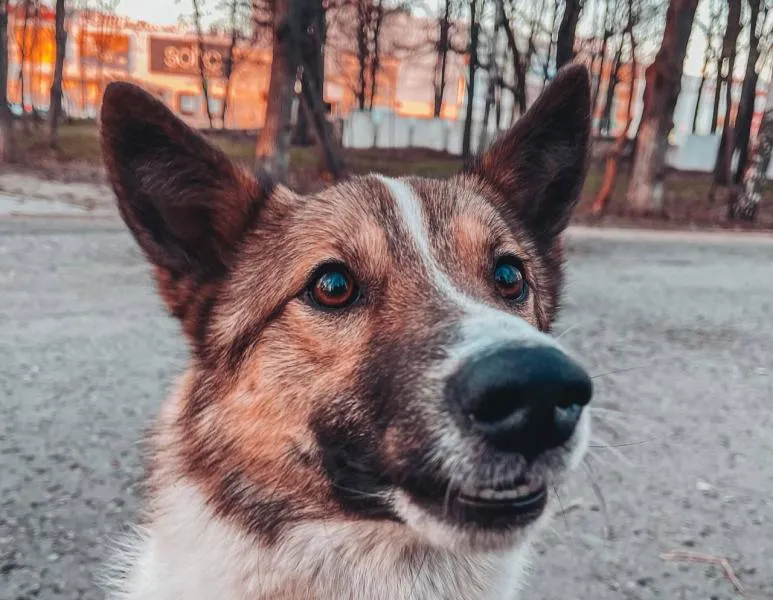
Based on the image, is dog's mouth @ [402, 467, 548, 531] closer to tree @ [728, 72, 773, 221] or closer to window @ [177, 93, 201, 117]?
tree @ [728, 72, 773, 221]

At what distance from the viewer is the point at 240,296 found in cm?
268

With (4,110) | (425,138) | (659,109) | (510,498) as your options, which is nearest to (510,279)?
(510,498)

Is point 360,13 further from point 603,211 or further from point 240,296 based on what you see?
point 240,296

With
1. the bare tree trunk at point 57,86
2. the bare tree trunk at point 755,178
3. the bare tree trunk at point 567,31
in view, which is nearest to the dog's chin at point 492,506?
the bare tree trunk at point 755,178

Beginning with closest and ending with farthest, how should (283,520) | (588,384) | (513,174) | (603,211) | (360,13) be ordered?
(588,384), (283,520), (513,174), (603,211), (360,13)

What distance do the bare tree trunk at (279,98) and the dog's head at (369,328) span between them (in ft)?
34.5

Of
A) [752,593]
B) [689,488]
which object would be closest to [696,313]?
[689,488]

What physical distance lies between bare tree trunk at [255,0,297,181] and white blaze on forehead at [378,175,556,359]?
1073cm

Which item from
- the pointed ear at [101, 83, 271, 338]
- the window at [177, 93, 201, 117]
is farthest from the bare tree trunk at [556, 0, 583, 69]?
the window at [177, 93, 201, 117]

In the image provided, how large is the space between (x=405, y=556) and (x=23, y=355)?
4210mm

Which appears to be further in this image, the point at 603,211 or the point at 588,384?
the point at 603,211

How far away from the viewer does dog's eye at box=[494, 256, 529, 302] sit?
8.68 ft

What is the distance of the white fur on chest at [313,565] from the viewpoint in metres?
2.36

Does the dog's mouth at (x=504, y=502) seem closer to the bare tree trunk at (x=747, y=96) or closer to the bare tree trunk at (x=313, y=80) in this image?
the bare tree trunk at (x=313, y=80)
